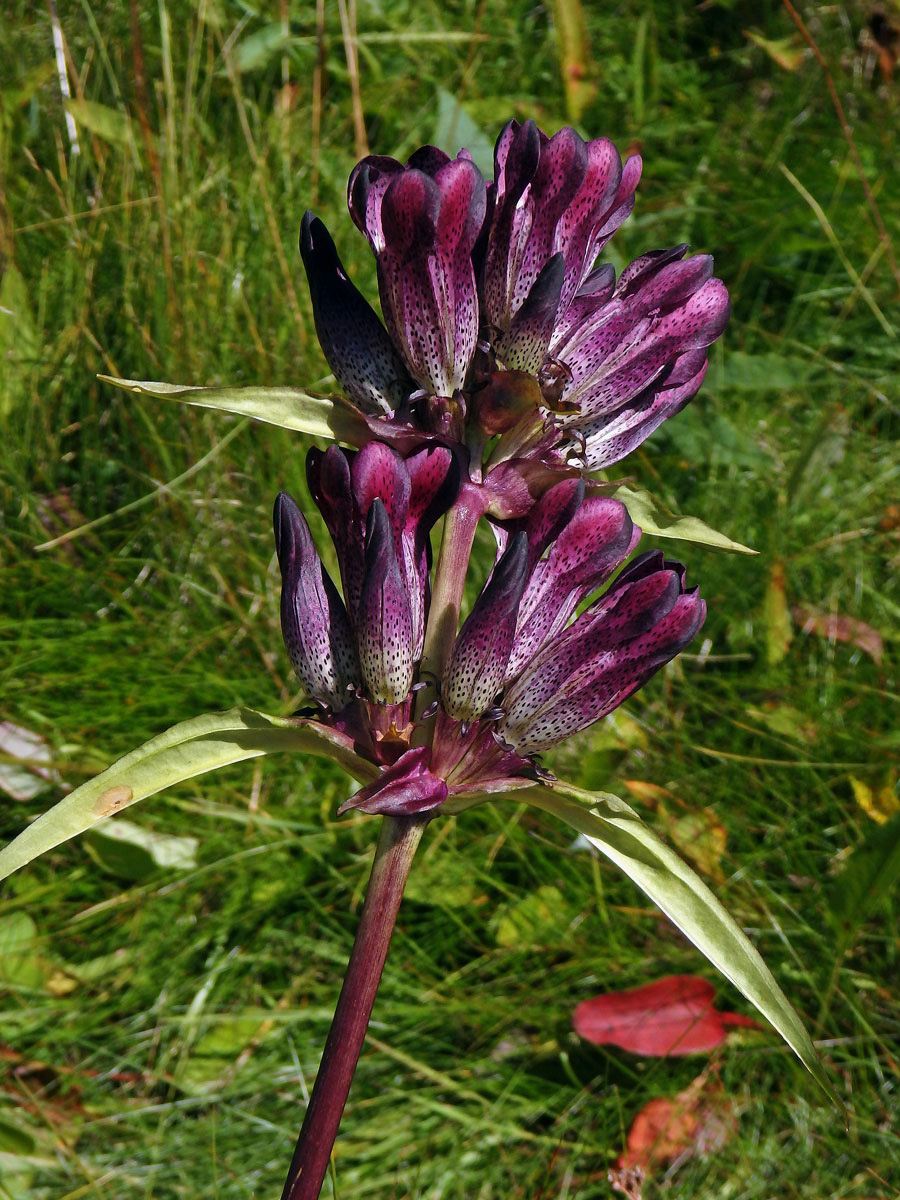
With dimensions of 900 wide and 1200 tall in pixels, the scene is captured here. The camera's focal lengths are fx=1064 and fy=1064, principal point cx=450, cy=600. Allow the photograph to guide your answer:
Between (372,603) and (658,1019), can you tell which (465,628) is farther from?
(658,1019)

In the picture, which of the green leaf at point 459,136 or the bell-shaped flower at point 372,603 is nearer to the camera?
the bell-shaped flower at point 372,603

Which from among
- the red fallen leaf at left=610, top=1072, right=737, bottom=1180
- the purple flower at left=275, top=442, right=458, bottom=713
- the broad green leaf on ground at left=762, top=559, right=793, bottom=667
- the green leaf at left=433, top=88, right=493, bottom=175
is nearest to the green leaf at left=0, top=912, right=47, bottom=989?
the red fallen leaf at left=610, top=1072, right=737, bottom=1180

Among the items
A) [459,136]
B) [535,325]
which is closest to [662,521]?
[535,325]

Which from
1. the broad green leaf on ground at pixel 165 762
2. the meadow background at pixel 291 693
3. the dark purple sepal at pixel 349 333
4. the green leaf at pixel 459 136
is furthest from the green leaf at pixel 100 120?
Answer: the broad green leaf on ground at pixel 165 762

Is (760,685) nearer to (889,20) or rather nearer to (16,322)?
(16,322)

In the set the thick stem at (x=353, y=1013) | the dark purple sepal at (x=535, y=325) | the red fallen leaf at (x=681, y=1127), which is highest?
the dark purple sepal at (x=535, y=325)

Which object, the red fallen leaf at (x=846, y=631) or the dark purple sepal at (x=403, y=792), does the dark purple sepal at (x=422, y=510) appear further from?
the red fallen leaf at (x=846, y=631)

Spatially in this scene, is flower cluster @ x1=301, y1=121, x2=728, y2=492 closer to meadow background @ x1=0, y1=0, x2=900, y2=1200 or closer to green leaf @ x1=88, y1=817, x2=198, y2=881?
meadow background @ x1=0, y1=0, x2=900, y2=1200
